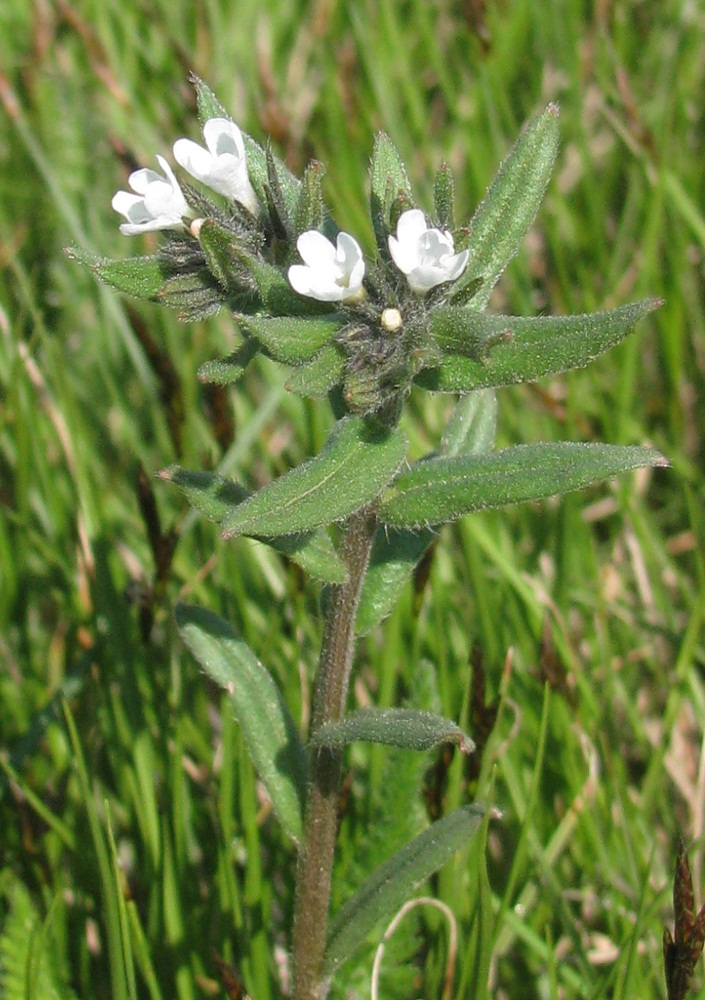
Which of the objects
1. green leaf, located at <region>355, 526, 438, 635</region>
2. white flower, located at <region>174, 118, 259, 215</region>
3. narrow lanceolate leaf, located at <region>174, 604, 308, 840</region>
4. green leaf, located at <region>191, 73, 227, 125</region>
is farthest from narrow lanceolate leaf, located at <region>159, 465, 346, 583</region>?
green leaf, located at <region>191, 73, 227, 125</region>

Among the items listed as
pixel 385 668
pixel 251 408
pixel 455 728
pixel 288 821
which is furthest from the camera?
pixel 251 408

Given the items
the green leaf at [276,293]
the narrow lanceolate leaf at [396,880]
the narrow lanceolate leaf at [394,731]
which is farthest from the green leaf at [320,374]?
the narrow lanceolate leaf at [396,880]

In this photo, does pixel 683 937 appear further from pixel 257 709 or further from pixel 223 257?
pixel 223 257

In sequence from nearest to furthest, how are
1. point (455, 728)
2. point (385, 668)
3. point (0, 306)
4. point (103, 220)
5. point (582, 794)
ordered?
point (455, 728), point (582, 794), point (385, 668), point (0, 306), point (103, 220)

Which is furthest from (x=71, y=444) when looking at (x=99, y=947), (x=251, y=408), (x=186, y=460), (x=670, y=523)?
(x=670, y=523)

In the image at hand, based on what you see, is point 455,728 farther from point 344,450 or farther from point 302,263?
point 302,263

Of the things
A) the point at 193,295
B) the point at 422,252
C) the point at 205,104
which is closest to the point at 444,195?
the point at 422,252
